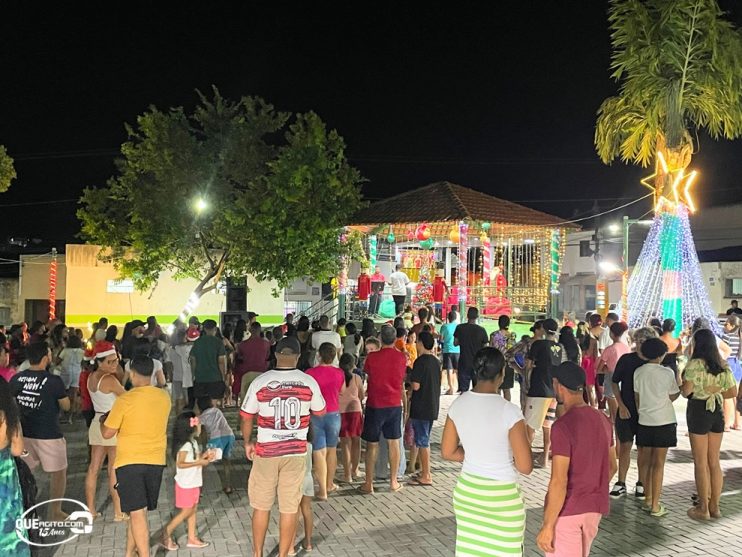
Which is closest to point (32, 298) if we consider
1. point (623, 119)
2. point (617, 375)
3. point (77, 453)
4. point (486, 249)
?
point (486, 249)

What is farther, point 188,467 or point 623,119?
point 623,119

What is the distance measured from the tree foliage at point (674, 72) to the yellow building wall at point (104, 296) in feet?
56.3

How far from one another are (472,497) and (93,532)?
382 cm

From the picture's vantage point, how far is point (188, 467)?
17.7 ft

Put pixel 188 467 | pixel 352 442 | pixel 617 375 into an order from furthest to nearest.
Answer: pixel 352 442 → pixel 617 375 → pixel 188 467

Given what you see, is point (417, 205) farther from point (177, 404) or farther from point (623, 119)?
point (177, 404)

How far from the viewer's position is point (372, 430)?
23.0 ft

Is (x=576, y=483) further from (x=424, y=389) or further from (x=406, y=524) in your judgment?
(x=424, y=389)

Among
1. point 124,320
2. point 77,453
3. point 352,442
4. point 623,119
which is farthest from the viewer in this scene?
point 124,320

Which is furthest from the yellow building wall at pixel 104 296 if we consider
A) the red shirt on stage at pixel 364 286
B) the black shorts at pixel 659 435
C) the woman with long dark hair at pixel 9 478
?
the woman with long dark hair at pixel 9 478

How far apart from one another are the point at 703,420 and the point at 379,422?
3124mm

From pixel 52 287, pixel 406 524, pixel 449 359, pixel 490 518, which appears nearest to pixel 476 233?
pixel 449 359

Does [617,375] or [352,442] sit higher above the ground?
[617,375]

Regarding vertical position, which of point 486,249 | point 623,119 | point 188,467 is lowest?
point 188,467
